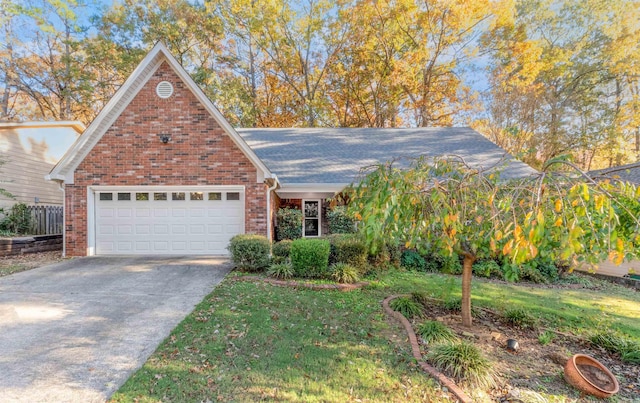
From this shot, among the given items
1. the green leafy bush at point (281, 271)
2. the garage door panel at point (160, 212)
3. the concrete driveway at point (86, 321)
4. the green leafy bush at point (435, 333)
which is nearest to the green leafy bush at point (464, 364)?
the green leafy bush at point (435, 333)

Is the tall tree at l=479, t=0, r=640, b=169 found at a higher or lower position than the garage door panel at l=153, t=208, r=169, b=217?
higher

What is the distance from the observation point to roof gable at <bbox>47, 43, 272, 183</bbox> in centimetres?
914

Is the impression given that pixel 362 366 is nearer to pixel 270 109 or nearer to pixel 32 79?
pixel 270 109

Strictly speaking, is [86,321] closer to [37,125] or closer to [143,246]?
[143,246]

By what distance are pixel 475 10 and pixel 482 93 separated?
5431 millimetres

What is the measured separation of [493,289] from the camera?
7.72 meters

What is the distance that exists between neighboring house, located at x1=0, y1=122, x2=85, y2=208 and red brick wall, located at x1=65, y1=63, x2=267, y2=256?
559 centimetres

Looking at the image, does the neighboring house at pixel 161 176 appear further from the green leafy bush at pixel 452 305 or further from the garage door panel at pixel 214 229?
the green leafy bush at pixel 452 305

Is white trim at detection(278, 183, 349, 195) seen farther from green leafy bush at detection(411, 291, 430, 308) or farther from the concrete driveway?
green leafy bush at detection(411, 291, 430, 308)

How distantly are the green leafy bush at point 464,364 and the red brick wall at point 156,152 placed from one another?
666cm

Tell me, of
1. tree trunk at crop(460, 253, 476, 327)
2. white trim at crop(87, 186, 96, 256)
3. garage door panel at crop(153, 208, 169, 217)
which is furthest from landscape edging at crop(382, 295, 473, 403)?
white trim at crop(87, 186, 96, 256)

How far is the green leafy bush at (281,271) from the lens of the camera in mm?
7445

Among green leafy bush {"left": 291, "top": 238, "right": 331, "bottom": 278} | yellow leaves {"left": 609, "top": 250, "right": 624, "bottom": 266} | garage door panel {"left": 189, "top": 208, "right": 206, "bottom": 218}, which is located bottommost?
green leafy bush {"left": 291, "top": 238, "right": 331, "bottom": 278}

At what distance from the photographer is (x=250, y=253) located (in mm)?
7770
